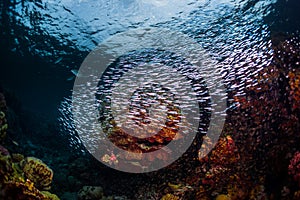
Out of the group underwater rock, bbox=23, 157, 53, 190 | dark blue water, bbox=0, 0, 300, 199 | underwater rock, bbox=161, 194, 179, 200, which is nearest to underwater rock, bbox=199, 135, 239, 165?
dark blue water, bbox=0, 0, 300, 199

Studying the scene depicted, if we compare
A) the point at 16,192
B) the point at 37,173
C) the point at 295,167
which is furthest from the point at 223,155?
the point at 16,192

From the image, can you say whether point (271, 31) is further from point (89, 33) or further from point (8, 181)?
point (8, 181)

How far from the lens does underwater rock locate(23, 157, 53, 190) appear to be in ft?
17.5

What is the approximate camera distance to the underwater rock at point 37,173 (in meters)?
5.34

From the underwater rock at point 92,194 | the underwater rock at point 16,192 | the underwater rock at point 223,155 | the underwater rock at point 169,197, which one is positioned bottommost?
the underwater rock at point 92,194

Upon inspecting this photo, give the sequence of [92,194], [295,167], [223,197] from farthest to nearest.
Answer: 1. [92,194]
2. [223,197]
3. [295,167]

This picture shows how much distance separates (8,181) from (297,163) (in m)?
7.70

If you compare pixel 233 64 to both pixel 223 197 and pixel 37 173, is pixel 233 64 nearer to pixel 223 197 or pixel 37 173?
pixel 223 197

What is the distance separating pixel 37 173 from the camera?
5.43 metres

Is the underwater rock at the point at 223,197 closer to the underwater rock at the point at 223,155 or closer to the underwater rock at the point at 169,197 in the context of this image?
the underwater rock at the point at 223,155

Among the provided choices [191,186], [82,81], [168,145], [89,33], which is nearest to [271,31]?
[168,145]

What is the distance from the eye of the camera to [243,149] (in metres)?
8.14

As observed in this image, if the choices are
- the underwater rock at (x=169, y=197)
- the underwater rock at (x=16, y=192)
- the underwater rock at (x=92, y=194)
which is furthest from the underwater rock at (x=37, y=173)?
the underwater rock at (x=169, y=197)

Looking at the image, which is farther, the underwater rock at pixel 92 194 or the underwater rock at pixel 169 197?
the underwater rock at pixel 92 194
